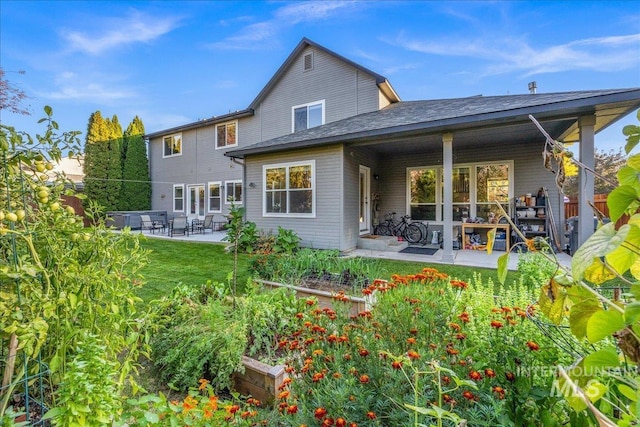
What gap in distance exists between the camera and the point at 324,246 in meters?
8.23

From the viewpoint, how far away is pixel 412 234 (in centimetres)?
951

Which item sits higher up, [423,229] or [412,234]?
[423,229]

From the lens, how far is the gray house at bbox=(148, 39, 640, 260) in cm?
615

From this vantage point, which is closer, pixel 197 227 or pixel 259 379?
pixel 259 379

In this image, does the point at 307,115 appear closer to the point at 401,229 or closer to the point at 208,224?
→ the point at 401,229

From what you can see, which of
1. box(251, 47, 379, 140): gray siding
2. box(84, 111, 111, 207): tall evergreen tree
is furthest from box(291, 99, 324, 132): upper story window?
box(84, 111, 111, 207): tall evergreen tree

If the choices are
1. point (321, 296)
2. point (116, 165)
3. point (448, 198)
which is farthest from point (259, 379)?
point (116, 165)

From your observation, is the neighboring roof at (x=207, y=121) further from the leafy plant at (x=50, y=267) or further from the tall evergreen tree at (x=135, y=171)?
the leafy plant at (x=50, y=267)

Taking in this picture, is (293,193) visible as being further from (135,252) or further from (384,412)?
(384,412)

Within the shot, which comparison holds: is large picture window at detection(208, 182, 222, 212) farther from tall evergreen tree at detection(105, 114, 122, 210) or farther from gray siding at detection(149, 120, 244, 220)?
tall evergreen tree at detection(105, 114, 122, 210)

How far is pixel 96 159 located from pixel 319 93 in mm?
12958

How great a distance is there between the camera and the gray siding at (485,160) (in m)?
8.10

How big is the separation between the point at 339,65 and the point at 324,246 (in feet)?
22.7

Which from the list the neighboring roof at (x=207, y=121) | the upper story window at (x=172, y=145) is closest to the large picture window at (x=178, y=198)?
the upper story window at (x=172, y=145)
